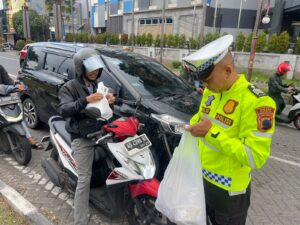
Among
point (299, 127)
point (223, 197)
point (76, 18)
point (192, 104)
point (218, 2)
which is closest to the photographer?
point (223, 197)

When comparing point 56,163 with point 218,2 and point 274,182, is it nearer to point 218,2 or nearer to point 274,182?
point 274,182

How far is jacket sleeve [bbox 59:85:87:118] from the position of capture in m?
2.40

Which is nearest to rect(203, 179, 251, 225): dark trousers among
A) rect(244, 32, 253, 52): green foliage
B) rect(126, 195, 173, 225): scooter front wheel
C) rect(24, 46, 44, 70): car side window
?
rect(126, 195, 173, 225): scooter front wheel

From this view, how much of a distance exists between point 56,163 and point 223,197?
2.29 meters

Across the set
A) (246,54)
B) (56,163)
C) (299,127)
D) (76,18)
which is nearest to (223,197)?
(56,163)

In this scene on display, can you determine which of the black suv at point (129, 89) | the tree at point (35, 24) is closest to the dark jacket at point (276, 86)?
the black suv at point (129, 89)

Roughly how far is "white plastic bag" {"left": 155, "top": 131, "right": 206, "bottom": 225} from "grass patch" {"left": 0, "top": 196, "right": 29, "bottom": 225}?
1786 mm

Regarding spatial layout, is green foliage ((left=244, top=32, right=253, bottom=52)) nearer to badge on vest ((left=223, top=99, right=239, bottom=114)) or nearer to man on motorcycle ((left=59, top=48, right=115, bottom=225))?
man on motorcycle ((left=59, top=48, right=115, bottom=225))

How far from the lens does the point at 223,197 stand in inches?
70.9

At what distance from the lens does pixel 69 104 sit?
246 centimetres

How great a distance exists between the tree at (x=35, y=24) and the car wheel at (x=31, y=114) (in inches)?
1891

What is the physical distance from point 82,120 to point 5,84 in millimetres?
2586

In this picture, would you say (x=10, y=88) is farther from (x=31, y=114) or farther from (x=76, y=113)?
(x=76, y=113)

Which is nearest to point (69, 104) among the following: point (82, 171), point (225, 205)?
point (82, 171)
